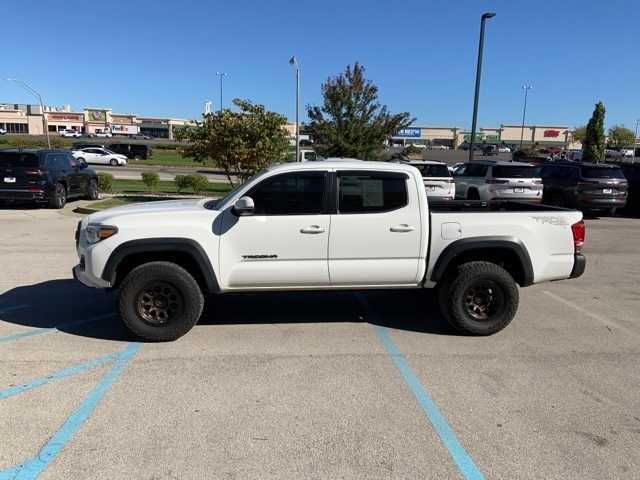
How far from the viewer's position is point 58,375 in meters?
4.37

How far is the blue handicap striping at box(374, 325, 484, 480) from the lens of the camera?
→ 3182 mm

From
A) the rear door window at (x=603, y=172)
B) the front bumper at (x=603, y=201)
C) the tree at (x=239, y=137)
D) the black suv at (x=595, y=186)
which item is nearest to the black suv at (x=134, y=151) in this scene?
the tree at (x=239, y=137)

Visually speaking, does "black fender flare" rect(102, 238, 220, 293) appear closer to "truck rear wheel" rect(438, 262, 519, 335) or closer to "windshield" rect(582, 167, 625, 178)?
"truck rear wheel" rect(438, 262, 519, 335)

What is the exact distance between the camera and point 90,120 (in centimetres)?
13162

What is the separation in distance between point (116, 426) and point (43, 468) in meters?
0.55

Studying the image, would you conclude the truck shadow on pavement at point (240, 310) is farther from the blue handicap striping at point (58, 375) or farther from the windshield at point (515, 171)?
the windshield at point (515, 171)

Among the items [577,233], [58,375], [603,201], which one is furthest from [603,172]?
[58,375]

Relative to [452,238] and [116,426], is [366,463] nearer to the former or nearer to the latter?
[116,426]

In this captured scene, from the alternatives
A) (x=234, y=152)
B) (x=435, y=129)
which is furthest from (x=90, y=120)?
(x=234, y=152)

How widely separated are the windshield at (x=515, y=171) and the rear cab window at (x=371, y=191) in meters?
11.1

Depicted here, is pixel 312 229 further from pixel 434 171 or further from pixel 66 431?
pixel 434 171

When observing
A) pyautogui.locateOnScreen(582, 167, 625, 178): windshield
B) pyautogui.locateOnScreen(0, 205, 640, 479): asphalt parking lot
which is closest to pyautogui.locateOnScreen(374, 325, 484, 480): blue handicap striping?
pyautogui.locateOnScreen(0, 205, 640, 479): asphalt parking lot

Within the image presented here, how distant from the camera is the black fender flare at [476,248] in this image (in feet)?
17.5

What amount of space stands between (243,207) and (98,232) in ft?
4.59
